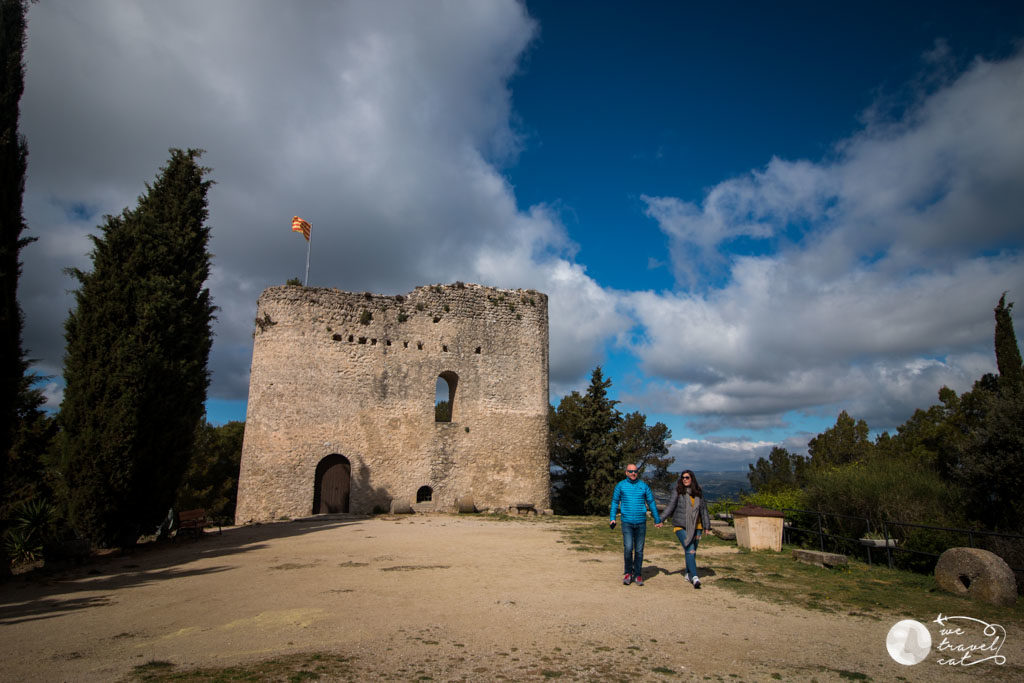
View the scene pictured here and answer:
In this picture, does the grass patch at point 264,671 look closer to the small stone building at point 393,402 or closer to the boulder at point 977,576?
the boulder at point 977,576

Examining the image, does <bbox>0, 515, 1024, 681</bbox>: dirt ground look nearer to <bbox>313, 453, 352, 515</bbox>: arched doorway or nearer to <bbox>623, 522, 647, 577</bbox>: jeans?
<bbox>623, 522, 647, 577</bbox>: jeans

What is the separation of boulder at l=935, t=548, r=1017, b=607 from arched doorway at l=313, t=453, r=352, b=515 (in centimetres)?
1560

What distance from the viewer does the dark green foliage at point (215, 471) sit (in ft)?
Result: 94.5

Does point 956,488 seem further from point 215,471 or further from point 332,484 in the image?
point 215,471

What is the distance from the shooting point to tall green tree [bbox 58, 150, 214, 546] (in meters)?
9.38

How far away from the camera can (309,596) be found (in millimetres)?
6422

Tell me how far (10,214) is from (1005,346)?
94.1 ft

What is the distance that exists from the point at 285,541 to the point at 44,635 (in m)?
6.42

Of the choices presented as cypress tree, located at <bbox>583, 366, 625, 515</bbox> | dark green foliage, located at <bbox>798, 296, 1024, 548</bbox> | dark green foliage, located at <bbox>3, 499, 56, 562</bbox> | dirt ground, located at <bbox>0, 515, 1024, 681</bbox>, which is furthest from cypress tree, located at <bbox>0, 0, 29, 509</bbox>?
cypress tree, located at <bbox>583, 366, 625, 515</bbox>

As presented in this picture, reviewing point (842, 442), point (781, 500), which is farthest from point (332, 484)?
point (842, 442)

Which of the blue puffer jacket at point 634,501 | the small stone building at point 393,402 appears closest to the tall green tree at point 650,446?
the small stone building at point 393,402

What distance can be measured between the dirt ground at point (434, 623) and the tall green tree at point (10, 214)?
2478mm

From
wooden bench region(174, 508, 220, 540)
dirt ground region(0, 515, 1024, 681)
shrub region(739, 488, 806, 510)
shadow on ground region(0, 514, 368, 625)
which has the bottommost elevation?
shadow on ground region(0, 514, 368, 625)

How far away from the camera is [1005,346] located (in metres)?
19.3
